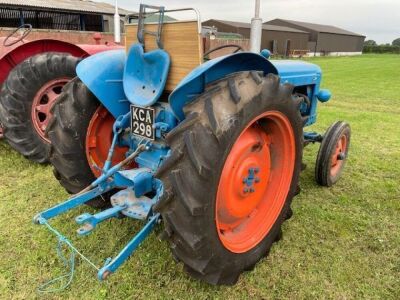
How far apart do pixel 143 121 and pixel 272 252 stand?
1.31 meters

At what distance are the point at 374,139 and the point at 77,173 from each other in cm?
451

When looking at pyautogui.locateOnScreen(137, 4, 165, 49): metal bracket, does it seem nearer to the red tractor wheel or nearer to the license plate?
the license plate

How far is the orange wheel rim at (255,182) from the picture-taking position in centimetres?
217

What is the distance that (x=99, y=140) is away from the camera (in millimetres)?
2674

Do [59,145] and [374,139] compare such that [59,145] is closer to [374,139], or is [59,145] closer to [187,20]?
[187,20]

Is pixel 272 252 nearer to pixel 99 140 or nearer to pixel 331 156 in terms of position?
pixel 331 156

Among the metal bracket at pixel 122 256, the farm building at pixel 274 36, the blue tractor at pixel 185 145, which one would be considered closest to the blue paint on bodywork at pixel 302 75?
the blue tractor at pixel 185 145

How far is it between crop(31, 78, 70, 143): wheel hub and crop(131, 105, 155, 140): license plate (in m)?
1.99

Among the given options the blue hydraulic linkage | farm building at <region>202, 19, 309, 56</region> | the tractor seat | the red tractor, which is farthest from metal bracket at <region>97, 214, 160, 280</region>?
farm building at <region>202, 19, 309, 56</region>

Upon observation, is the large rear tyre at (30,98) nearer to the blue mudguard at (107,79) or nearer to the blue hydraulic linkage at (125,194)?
the blue mudguard at (107,79)

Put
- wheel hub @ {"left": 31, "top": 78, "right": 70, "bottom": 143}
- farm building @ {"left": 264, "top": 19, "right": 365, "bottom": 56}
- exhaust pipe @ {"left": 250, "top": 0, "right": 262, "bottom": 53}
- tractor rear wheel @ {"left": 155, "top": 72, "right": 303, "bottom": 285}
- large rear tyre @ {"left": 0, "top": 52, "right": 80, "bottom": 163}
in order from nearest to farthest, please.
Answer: tractor rear wheel @ {"left": 155, "top": 72, "right": 303, "bottom": 285} < large rear tyre @ {"left": 0, "top": 52, "right": 80, "bottom": 163} < wheel hub @ {"left": 31, "top": 78, "right": 70, "bottom": 143} < exhaust pipe @ {"left": 250, "top": 0, "right": 262, "bottom": 53} < farm building @ {"left": 264, "top": 19, "right": 365, "bottom": 56}

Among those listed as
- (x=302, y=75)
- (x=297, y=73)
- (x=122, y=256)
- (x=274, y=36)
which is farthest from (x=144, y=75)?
(x=274, y=36)

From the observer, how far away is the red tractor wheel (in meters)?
3.34

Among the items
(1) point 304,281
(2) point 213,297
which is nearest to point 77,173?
(2) point 213,297
